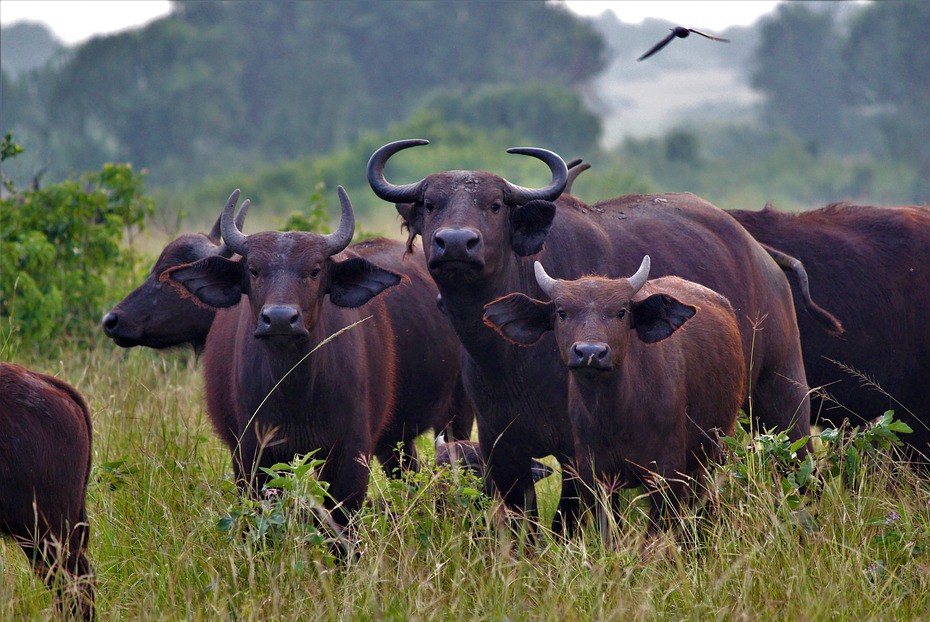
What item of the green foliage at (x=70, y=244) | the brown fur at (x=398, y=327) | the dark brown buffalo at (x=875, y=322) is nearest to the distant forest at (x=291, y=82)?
the green foliage at (x=70, y=244)

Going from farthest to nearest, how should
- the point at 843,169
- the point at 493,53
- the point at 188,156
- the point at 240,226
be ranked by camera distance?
the point at 493,53
the point at 188,156
the point at 843,169
the point at 240,226

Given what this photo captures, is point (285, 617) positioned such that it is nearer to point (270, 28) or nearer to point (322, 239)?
point (322, 239)

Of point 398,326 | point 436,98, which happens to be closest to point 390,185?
point 398,326

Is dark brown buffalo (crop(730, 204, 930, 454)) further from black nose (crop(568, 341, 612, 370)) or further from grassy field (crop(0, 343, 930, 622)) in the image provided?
black nose (crop(568, 341, 612, 370))

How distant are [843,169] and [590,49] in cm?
1735

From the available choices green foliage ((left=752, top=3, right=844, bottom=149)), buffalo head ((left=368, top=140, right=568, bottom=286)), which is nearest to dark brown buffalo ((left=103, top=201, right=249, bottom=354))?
buffalo head ((left=368, top=140, right=568, bottom=286))

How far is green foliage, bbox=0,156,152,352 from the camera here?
8.74 meters

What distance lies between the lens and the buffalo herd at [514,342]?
4.94 meters

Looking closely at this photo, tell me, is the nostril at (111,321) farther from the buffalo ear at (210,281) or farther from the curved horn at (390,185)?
the curved horn at (390,185)

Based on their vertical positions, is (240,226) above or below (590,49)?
above

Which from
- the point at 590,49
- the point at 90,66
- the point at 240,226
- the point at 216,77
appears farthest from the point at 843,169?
the point at 240,226

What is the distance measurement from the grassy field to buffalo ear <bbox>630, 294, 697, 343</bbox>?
63 cm

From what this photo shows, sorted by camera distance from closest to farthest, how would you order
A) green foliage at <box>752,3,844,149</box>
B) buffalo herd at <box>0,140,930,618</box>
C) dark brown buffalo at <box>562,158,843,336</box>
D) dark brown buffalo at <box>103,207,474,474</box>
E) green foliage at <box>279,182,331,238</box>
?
buffalo herd at <box>0,140,930,618</box>
dark brown buffalo at <box>562,158,843,336</box>
dark brown buffalo at <box>103,207,474,474</box>
green foliage at <box>279,182,331,238</box>
green foliage at <box>752,3,844,149</box>

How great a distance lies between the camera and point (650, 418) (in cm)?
510
